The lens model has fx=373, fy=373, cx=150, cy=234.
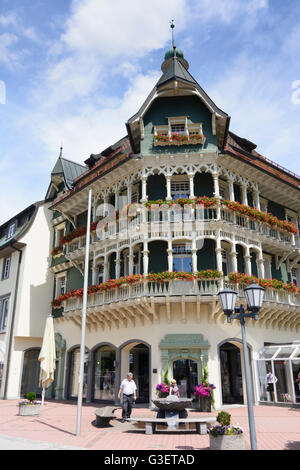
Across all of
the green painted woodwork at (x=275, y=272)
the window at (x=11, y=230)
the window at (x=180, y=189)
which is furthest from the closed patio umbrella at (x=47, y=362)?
the window at (x=11, y=230)

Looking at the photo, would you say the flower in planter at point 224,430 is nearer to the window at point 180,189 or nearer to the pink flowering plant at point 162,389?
the pink flowering plant at point 162,389

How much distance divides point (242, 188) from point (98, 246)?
8.98 metres

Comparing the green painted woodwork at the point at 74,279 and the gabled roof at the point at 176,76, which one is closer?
the gabled roof at the point at 176,76

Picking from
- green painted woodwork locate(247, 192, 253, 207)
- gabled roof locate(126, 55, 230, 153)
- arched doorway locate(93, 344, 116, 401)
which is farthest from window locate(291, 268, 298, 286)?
arched doorway locate(93, 344, 116, 401)

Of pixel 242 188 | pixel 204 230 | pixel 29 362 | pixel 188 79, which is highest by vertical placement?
pixel 188 79

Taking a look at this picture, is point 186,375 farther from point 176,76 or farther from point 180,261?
point 176,76

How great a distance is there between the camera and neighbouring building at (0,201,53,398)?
2370cm

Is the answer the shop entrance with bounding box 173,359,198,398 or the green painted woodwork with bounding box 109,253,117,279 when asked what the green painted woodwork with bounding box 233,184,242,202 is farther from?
the shop entrance with bounding box 173,359,198,398

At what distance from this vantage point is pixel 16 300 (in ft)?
80.8

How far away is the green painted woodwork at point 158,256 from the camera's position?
63.0ft

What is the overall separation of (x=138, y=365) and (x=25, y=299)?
29.9 feet

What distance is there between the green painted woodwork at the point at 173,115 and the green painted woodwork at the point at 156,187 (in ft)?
4.83

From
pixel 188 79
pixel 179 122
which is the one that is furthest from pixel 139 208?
pixel 188 79

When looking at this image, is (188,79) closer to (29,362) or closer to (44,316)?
(44,316)
